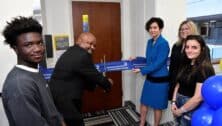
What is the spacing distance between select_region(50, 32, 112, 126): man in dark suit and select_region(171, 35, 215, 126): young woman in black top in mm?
828

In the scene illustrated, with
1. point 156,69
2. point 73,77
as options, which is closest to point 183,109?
point 156,69

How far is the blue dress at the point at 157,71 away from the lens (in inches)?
96.7

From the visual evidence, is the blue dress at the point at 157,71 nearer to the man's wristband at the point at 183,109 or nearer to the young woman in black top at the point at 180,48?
the young woman in black top at the point at 180,48

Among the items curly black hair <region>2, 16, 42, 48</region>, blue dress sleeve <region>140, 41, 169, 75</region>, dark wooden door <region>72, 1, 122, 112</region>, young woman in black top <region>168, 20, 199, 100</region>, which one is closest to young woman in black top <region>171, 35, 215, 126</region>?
young woman in black top <region>168, 20, 199, 100</region>

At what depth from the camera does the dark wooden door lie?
335 cm

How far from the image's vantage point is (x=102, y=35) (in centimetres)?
354

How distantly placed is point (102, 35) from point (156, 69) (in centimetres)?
141

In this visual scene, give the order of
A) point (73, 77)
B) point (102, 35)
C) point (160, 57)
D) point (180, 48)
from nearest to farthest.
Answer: point (73, 77)
point (180, 48)
point (160, 57)
point (102, 35)

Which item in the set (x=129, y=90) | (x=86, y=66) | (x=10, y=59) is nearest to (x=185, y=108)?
(x=86, y=66)

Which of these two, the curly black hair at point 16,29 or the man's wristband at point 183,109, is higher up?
the curly black hair at point 16,29

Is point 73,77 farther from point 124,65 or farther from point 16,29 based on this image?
point 124,65

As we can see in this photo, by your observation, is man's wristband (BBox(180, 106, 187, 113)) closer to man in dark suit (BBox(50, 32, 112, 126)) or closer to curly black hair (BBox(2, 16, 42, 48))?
man in dark suit (BBox(50, 32, 112, 126))

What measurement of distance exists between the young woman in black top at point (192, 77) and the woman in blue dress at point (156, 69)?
0.55 m

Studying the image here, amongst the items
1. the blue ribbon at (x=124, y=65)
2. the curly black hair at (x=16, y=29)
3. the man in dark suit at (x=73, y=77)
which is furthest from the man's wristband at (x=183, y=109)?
the curly black hair at (x=16, y=29)
